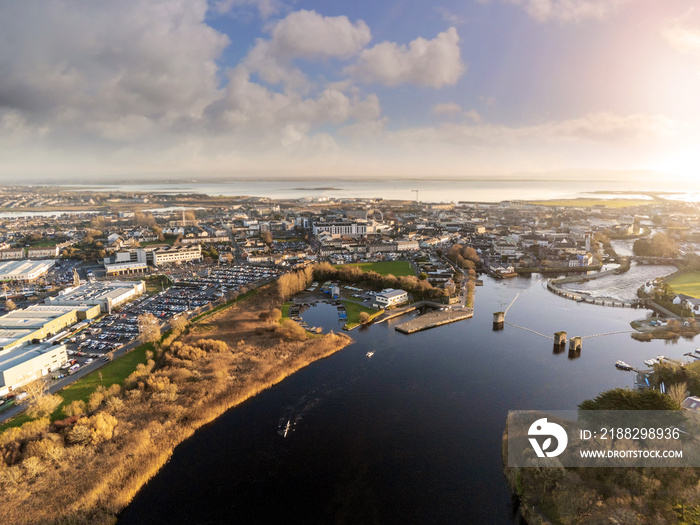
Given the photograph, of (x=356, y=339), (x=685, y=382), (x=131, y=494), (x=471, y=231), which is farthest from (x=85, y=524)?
(x=471, y=231)

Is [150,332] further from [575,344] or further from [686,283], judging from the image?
[686,283]

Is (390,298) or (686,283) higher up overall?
(686,283)

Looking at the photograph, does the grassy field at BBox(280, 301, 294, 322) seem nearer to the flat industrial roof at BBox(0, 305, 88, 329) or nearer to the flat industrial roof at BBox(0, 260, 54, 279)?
the flat industrial roof at BBox(0, 305, 88, 329)

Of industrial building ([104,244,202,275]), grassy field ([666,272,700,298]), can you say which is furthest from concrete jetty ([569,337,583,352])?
industrial building ([104,244,202,275])

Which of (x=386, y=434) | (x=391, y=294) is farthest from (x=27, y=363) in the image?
(x=391, y=294)

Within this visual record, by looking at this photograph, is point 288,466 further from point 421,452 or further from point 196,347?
point 196,347
